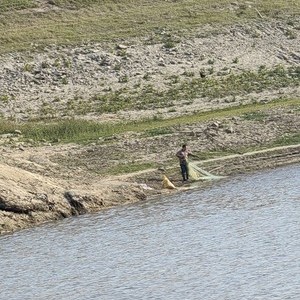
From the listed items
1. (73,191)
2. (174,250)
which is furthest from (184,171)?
(174,250)

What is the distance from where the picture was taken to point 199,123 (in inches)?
1532

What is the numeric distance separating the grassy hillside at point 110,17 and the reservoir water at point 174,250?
18.2 metres

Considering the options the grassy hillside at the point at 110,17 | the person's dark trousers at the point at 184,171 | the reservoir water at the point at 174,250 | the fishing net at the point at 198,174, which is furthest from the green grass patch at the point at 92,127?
the grassy hillside at the point at 110,17

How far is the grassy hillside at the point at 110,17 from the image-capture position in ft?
165

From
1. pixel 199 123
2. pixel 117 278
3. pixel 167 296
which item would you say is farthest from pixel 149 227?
pixel 199 123

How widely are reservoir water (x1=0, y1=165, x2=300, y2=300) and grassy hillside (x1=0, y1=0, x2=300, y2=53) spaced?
59.7ft

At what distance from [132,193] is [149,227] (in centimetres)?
322

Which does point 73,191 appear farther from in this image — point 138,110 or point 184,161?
point 138,110

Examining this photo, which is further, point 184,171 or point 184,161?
point 184,171

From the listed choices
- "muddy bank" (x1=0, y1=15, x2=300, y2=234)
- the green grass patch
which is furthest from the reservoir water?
the green grass patch

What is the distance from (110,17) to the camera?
53094 mm

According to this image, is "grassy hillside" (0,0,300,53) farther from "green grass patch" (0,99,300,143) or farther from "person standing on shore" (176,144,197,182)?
"person standing on shore" (176,144,197,182)

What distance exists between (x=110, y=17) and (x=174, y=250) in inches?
1088

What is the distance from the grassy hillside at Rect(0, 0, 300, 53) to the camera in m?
50.2
